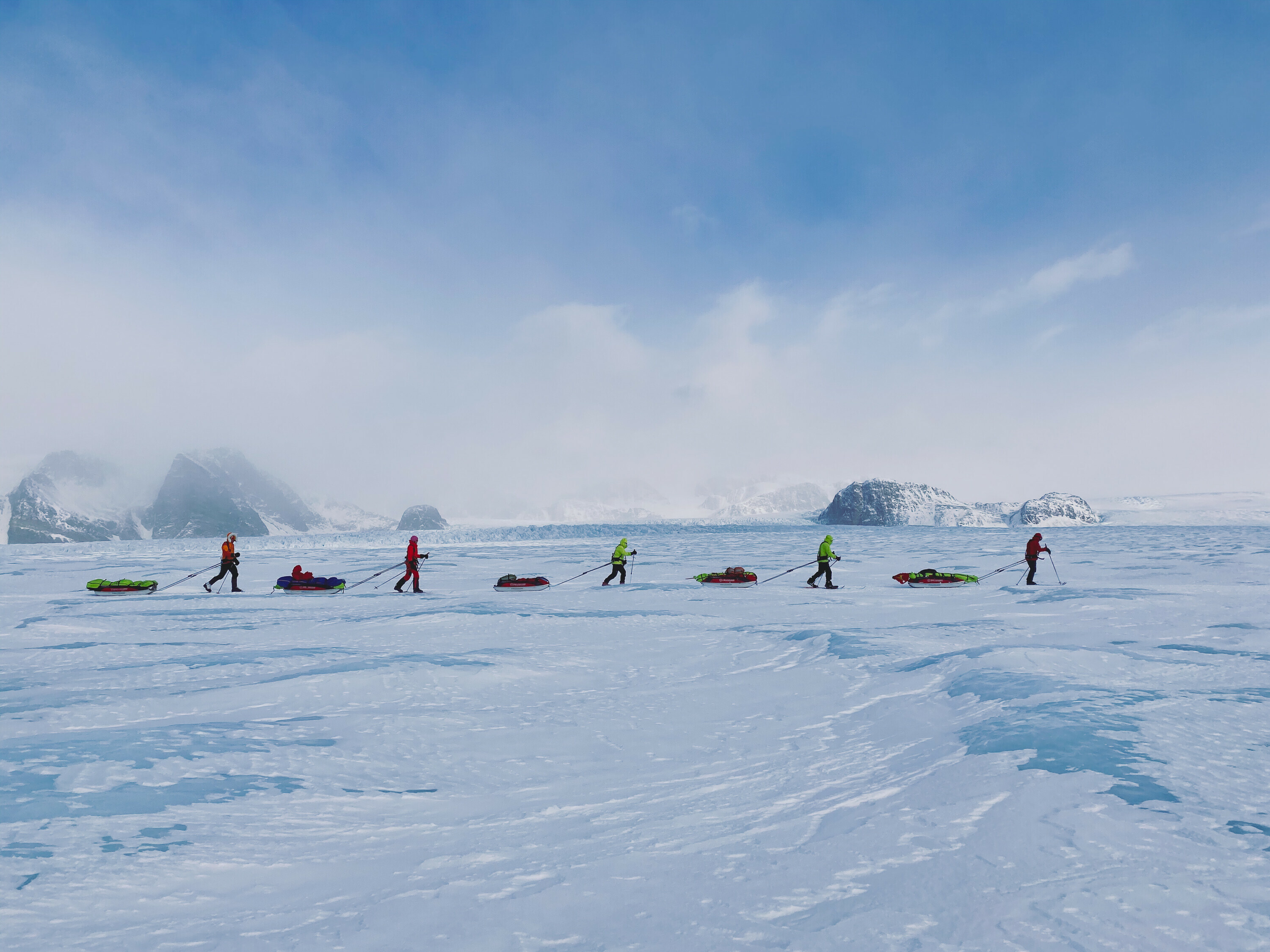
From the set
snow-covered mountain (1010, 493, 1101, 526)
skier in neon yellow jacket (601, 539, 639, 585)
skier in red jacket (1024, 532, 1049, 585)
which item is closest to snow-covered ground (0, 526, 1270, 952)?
skier in red jacket (1024, 532, 1049, 585)

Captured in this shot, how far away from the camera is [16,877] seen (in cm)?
412

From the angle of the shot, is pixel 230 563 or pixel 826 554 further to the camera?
pixel 230 563

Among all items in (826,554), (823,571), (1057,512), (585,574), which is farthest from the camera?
(1057,512)

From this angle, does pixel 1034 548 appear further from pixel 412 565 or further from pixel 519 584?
pixel 412 565

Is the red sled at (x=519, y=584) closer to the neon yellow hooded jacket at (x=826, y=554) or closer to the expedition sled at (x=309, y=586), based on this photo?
the expedition sled at (x=309, y=586)

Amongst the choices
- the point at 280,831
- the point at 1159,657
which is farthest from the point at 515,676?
the point at 1159,657

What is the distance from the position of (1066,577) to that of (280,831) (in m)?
26.0

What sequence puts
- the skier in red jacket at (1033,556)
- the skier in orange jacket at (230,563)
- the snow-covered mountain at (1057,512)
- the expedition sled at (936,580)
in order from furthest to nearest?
the snow-covered mountain at (1057,512), the skier in orange jacket at (230,563), the skier in red jacket at (1033,556), the expedition sled at (936,580)

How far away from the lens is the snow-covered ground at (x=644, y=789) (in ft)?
12.0

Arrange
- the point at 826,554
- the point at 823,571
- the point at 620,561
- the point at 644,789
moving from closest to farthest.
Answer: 1. the point at 644,789
2. the point at 826,554
3. the point at 823,571
4. the point at 620,561

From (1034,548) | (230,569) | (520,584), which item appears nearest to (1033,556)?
(1034,548)

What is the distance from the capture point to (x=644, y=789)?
5.68 meters

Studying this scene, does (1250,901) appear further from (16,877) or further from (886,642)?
(886,642)

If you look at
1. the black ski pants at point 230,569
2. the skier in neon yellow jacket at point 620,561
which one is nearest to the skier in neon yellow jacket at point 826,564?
the skier in neon yellow jacket at point 620,561
